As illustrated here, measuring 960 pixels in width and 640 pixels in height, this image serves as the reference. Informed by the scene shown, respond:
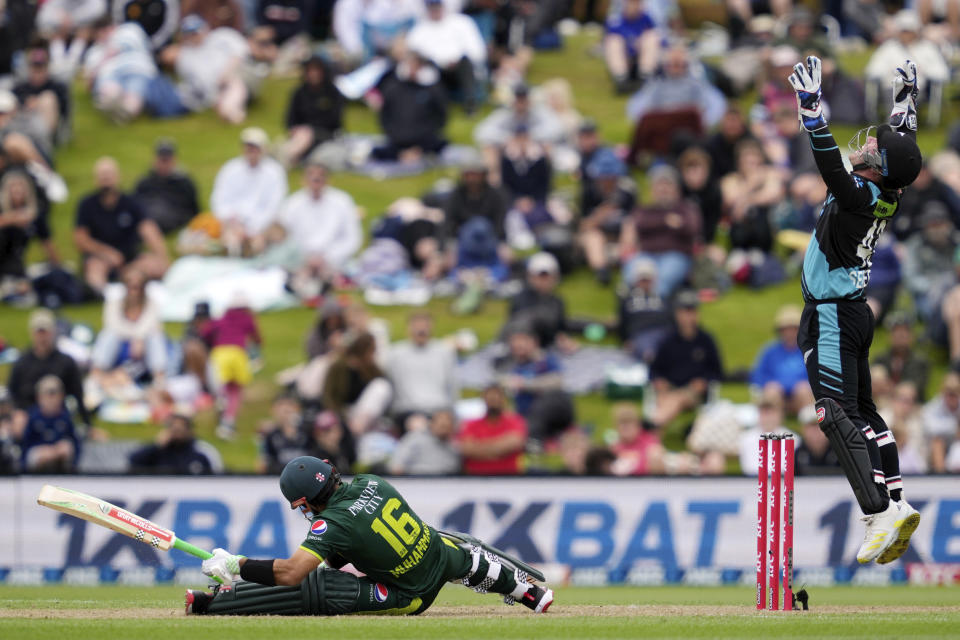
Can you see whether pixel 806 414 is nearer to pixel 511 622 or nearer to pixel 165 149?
pixel 511 622

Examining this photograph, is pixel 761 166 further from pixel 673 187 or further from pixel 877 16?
pixel 877 16

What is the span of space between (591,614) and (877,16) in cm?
1892

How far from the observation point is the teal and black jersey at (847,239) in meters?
10.2

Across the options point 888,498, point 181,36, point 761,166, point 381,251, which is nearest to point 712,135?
point 761,166

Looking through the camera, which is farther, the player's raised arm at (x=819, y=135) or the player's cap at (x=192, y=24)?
the player's cap at (x=192, y=24)

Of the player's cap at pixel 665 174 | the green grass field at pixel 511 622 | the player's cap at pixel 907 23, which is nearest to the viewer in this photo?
the green grass field at pixel 511 622

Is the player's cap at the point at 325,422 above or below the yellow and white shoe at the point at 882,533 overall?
A: below

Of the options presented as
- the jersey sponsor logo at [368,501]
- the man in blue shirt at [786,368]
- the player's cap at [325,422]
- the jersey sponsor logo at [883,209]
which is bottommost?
the player's cap at [325,422]

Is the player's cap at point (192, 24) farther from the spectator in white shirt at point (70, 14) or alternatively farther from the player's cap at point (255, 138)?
the player's cap at point (255, 138)

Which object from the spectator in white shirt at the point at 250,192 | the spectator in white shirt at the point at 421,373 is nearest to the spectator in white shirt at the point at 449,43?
the spectator in white shirt at the point at 250,192

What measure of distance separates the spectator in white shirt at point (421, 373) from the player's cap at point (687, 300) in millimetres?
2852

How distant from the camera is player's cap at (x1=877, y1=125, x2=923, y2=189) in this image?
33.2 ft

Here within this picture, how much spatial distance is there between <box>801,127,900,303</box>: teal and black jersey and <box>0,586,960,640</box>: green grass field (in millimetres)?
2147

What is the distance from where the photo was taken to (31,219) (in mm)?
Result: 20656
